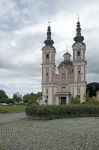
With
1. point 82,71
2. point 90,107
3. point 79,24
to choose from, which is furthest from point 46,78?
point 90,107

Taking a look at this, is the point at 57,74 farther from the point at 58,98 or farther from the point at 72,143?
the point at 72,143

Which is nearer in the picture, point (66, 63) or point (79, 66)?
point (79, 66)

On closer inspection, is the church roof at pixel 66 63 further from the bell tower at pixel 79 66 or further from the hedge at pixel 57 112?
the hedge at pixel 57 112

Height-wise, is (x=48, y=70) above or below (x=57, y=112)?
above

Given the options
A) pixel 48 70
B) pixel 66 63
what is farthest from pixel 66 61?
pixel 48 70

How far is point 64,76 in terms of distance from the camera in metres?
91.1

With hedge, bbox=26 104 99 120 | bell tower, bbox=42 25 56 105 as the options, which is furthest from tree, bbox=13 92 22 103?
hedge, bbox=26 104 99 120

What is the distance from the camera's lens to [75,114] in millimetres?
33531

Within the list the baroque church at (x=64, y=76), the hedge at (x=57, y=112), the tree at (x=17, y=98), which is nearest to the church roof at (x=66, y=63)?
the baroque church at (x=64, y=76)

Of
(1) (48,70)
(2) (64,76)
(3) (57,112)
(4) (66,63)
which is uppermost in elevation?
(4) (66,63)

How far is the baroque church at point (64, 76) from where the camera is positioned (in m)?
86.9

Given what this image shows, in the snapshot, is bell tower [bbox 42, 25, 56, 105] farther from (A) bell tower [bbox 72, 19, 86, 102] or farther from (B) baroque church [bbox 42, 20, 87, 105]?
(A) bell tower [bbox 72, 19, 86, 102]

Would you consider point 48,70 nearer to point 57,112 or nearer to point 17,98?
point 17,98

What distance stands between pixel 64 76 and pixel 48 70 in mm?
5136
